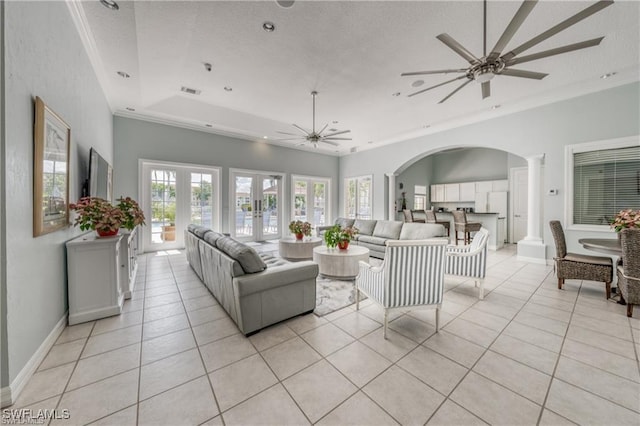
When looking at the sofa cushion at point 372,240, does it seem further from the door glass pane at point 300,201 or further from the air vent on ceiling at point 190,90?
the air vent on ceiling at point 190,90

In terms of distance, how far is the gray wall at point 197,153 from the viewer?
531cm

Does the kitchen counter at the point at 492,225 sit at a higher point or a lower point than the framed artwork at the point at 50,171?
lower

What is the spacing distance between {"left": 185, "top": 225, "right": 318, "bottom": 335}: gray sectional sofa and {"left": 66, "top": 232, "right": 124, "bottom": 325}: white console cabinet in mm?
982

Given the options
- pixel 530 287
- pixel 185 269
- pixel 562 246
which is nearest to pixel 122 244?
pixel 185 269

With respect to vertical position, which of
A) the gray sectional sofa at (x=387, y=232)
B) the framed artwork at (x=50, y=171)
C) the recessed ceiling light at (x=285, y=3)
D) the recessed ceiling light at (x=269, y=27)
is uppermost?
the recessed ceiling light at (x=269, y=27)

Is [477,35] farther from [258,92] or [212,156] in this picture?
[212,156]

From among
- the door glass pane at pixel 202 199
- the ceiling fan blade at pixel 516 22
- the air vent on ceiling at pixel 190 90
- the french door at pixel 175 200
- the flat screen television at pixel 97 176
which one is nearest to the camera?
the ceiling fan blade at pixel 516 22

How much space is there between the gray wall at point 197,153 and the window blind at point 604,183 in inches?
258

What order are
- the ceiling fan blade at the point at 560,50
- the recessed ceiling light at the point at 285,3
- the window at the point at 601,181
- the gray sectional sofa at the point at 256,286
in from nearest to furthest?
the ceiling fan blade at the point at 560,50 → the gray sectional sofa at the point at 256,286 → the recessed ceiling light at the point at 285,3 → the window at the point at 601,181

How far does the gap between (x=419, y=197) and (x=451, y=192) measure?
117cm

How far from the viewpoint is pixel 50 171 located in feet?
6.49

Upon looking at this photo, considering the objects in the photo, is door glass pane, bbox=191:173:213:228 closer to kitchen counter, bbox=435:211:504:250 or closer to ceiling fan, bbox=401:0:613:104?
ceiling fan, bbox=401:0:613:104

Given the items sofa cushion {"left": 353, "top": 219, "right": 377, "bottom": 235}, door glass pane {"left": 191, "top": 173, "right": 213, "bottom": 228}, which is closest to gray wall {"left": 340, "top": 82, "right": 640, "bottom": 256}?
sofa cushion {"left": 353, "top": 219, "right": 377, "bottom": 235}

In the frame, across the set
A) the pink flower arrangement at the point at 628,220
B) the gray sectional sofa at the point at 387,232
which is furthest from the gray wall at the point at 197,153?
the pink flower arrangement at the point at 628,220
